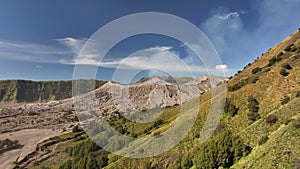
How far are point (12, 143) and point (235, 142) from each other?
102398 mm

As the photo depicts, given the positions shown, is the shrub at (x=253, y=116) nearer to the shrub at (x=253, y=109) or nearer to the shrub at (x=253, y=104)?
the shrub at (x=253, y=109)

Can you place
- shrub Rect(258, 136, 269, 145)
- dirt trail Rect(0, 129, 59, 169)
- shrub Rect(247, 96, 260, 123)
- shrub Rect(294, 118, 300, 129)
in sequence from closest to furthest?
shrub Rect(294, 118, 300, 129)
shrub Rect(258, 136, 269, 145)
shrub Rect(247, 96, 260, 123)
dirt trail Rect(0, 129, 59, 169)

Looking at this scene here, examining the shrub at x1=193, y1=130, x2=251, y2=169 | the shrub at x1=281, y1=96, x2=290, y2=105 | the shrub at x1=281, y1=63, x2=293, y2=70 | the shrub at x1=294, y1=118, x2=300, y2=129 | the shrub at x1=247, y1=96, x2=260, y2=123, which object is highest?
the shrub at x1=281, y1=63, x2=293, y2=70

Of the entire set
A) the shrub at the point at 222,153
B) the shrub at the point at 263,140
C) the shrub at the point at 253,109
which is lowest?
the shrub at the point at 222,153

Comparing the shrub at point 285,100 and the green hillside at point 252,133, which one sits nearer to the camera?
the green hillside at point 252,133

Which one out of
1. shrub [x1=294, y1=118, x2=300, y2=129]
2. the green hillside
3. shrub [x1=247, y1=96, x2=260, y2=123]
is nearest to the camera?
the green hillside

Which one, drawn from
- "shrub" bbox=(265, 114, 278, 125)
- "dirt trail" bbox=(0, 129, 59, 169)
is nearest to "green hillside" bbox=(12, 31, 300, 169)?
"shrub" bbox=(265, 114, 278, 125)

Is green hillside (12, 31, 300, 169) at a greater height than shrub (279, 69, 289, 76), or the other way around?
shrub (279, 69, 289, 76)

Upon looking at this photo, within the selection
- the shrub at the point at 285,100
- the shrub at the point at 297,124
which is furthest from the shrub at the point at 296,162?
the shrub at the point at 285,100

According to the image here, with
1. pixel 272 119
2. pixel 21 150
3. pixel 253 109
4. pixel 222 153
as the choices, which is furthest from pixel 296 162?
pixel 21 150

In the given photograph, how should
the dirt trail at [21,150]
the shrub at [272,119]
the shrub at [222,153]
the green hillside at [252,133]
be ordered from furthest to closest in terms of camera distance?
the dirt trail at [21,150]
the shrub at [272,119]
the shrub at [222,153]
the green hillside at [252,133]

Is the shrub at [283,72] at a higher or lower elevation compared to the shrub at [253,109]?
higher

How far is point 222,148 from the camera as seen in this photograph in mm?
27578

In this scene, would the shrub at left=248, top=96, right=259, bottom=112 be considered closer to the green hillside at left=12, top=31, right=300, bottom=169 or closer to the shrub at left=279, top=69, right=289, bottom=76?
the green hillside at left=12, top=31, right=300, bottom=169
